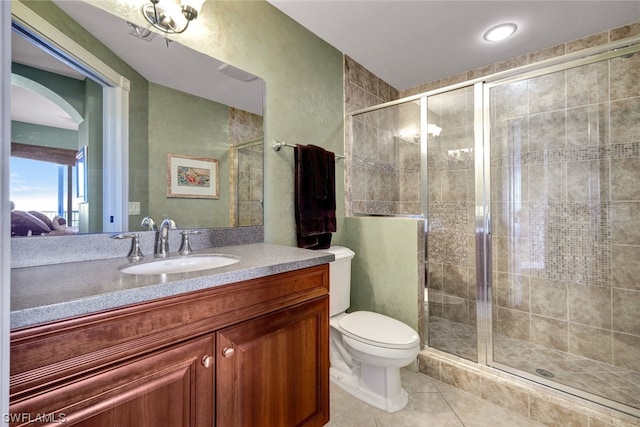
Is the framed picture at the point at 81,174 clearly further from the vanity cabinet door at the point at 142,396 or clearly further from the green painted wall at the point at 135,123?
the vanity cabinet door at the point at 142,396

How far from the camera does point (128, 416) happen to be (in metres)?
0.71

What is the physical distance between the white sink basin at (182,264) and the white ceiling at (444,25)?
5.26 feet

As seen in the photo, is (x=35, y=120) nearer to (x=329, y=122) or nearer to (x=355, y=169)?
(x=329, y=122)

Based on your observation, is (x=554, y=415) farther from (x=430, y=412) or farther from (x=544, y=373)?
(x=430, y=412)

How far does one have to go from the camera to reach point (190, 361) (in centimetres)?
81

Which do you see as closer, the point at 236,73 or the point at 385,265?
the point at 236,73

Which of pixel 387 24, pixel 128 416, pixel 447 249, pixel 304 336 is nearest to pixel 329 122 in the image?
pixel 387 24

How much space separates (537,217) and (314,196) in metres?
1.64

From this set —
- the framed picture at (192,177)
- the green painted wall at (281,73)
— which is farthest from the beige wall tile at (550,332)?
the framed picture at (192,177)

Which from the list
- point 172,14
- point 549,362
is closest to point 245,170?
point 172,14

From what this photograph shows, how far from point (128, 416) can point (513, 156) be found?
2.52 m

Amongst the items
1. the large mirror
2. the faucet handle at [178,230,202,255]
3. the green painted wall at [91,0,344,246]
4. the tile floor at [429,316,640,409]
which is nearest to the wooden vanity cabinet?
the faucet handle at [178,230,202,255]

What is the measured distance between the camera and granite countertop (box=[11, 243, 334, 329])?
60 centimetres

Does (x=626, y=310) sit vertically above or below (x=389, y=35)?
below
